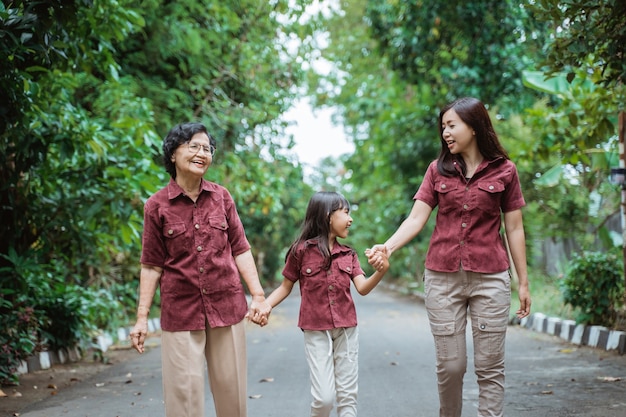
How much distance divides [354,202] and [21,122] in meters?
26.5

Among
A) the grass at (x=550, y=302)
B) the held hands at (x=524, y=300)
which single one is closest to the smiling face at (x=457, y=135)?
the held hands at (x=524, y=300)

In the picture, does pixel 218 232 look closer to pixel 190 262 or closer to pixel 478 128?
pixel 190 262

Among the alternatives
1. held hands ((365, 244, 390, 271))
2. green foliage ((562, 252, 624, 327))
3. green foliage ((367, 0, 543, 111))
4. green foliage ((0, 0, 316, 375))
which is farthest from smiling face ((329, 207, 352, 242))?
Result: green foliage ((367, 0, 543, 111))

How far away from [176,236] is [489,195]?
5.91 feet

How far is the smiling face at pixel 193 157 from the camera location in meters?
4.25

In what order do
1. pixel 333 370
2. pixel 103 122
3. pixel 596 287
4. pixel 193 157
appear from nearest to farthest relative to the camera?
1. pixel 193 157
2. pixel 333 370
3. pixel 103 122
4. pixel 596 287

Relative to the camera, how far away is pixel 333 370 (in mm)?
4570

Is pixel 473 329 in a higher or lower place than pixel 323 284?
lower

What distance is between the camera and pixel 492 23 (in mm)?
13961

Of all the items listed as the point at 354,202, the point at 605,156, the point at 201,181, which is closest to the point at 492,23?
the point at 605,156

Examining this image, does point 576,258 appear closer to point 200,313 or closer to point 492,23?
point 492,23

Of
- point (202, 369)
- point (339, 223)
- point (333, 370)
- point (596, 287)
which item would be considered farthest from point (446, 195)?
point (596, 287)

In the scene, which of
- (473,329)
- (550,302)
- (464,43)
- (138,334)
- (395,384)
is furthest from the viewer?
(464,43)

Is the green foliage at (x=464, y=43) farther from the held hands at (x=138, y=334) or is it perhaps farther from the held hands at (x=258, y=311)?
the held hands at (x=138, y=334)
